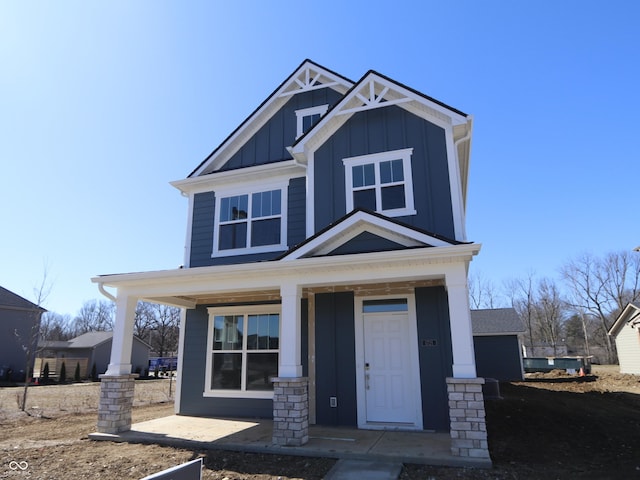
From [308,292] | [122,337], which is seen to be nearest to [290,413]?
[308,292]

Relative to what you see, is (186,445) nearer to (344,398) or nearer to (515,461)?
(344,398)

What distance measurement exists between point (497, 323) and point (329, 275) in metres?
18.3

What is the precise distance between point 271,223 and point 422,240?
14.3 ft

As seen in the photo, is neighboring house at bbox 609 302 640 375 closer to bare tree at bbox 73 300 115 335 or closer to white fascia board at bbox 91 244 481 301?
white fascia board at bbox 91 244 481 301

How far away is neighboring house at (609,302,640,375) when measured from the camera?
23328mm

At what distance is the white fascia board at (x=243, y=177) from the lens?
410 inches

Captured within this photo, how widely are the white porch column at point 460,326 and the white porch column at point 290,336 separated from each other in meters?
2.55

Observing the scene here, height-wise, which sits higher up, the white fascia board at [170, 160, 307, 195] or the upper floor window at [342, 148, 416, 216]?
the white fascia board at [170, 160, 307, 195]


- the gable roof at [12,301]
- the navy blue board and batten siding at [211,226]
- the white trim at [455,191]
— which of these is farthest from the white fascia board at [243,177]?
the gable roof at [12,301]

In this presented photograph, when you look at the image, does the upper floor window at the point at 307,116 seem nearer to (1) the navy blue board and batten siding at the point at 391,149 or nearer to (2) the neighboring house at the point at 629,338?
(1) the navy blue board and batten siding at the point at 391,149

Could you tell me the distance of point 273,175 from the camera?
1062 cm

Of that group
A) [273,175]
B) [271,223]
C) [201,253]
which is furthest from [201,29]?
[201,253]

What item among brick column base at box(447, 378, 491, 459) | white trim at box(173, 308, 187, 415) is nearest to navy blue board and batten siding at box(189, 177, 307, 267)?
white trim at box(173, 308, 187, 415)

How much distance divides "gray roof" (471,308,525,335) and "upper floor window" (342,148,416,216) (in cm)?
1554
